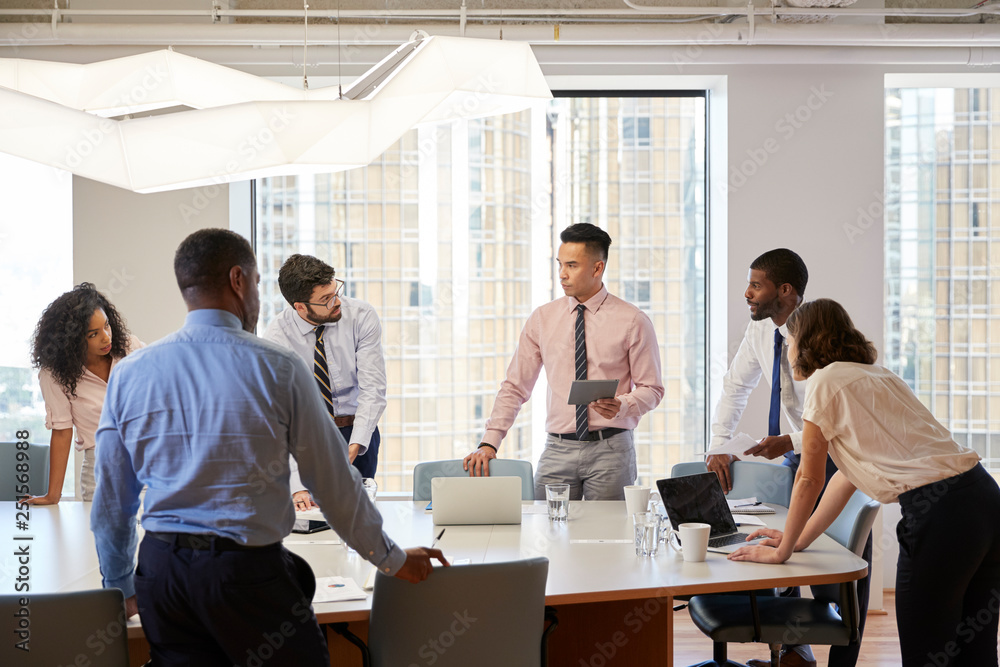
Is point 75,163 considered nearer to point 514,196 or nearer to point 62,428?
point 62,428

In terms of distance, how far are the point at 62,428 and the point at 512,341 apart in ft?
9.37

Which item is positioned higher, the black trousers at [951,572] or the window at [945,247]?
the window at [945,247]

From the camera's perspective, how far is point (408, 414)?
5570 millimetres

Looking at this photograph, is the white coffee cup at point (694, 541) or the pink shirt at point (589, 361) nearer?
the white coffee cup at point (694, 541)

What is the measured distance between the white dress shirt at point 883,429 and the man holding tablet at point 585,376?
3.42 feet

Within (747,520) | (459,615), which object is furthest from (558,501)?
(459,615)

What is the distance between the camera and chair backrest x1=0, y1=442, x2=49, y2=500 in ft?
12.3

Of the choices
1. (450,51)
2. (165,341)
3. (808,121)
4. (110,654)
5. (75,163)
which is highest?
(808,121)

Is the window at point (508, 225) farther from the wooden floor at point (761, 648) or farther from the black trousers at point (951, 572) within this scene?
→ the black trousers at point (951, 572)

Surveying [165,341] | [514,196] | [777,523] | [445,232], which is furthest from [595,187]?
[165,341]

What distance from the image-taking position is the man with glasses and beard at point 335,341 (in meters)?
3.80

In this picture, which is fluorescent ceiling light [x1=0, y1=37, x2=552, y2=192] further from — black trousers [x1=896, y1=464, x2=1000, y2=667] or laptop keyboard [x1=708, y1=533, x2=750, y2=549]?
black trousers [x1=896, y1=464, x2=1000, y2=667]

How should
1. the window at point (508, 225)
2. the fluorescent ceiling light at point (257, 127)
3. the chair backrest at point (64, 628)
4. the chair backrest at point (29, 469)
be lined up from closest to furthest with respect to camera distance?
the chair backrest at point (64, 628)
the fluorescent ceiling light at point (257, 127)
the chair backrest at point (29, 469)
the window at point (508, 225)

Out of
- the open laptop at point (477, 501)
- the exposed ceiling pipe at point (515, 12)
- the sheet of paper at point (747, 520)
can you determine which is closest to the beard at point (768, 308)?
the sheet of paper at point (747, 520)
